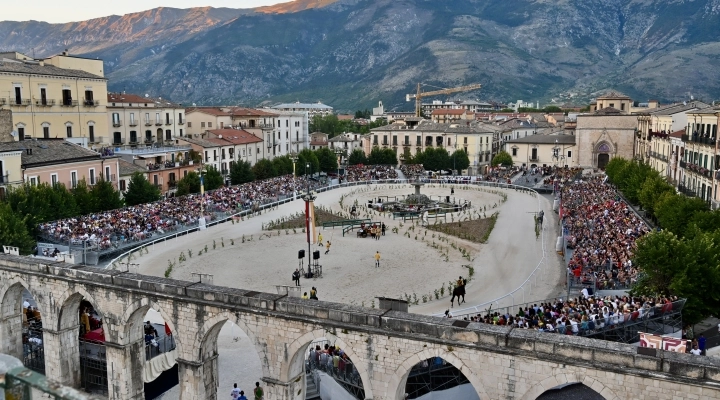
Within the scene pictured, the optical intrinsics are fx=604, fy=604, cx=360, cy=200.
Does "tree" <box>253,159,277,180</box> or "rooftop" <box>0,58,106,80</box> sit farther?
"tree" <box>253,159,277,180</box>

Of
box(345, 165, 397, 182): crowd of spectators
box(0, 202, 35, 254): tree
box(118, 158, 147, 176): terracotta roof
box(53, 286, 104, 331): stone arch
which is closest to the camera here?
box(53, 286, 104, 331): stone arch

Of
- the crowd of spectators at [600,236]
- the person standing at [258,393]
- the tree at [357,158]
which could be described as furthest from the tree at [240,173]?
the person standing at [258,393]

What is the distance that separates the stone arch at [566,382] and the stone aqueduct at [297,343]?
0.03 meters

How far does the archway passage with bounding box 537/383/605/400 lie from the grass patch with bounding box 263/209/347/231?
105 ft

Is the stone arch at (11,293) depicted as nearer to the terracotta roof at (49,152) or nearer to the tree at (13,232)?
the tree at (13,232)

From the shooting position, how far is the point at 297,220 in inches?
2170

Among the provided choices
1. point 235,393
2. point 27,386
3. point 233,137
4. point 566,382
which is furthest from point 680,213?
point 233,137

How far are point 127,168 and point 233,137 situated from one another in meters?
27.0

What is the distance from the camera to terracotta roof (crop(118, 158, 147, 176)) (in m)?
59.6

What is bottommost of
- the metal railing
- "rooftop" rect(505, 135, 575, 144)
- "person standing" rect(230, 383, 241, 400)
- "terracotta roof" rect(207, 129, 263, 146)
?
"person standing" rect(230, 383, 241, 400)

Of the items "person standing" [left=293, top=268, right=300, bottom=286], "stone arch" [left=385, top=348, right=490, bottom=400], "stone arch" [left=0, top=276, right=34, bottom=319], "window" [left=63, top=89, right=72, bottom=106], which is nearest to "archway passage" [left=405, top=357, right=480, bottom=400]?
"stone arch" [left=385, top=348, right=490, bottom=400]

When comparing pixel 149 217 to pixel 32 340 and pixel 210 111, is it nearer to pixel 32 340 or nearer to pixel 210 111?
pixel 32 340

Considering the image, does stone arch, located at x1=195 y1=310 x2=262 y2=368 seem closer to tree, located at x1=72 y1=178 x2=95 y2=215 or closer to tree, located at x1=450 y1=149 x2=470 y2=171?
tree, located at x1=72 y1=178 x2=95 y2=215

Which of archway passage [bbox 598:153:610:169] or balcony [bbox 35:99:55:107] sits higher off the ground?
balcony [bbox 35:99:55:107]
